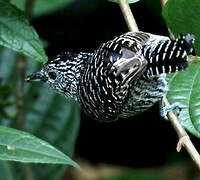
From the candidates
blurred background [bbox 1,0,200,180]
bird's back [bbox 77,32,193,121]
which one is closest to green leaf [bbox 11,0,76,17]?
blurred background [bbox 1,0,200,180]

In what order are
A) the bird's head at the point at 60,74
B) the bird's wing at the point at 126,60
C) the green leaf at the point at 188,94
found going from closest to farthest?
the bird's wing at the point at 126,60
the green leaf at the point at 188,94
the bird's head at the point at 60,74

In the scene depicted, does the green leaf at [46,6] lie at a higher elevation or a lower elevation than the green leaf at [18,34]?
higher

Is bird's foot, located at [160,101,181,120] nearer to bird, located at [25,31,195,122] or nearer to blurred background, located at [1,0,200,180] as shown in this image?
bird, located at [25,31,195,122]

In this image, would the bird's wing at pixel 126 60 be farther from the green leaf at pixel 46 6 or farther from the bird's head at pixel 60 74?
the green leaf at pixel 46 6

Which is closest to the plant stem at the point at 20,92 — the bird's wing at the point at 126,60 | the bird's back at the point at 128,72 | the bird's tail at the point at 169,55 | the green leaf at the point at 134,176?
the bird's back at the point at 128,72

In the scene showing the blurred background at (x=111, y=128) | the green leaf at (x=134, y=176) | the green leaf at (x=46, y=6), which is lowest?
the green leaf at (x=134, y=176)

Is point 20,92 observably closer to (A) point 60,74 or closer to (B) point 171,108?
(A) point 60,74

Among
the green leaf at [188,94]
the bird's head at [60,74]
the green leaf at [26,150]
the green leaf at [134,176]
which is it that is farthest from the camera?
the green leaf at [134,176]
